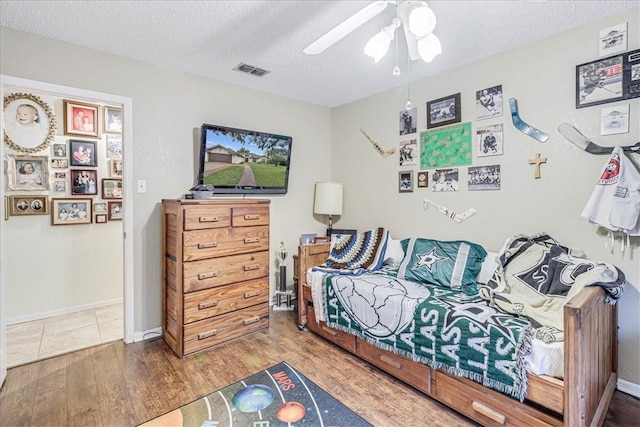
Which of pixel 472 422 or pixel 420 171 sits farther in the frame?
pixel 420 171

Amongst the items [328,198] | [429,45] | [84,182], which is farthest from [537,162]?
[84,182]

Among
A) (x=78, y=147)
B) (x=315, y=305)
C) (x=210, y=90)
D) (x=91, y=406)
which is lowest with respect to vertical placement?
(x=91, y=406)

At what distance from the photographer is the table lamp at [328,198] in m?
3.69

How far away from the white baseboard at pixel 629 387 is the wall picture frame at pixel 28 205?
196 inches

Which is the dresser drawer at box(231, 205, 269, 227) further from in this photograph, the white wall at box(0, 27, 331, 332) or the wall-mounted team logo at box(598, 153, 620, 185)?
the wall-mounted team logo at box(598, 153, 620, 185)

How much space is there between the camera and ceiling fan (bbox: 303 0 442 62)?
55.9 inches

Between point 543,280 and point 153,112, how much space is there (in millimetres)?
3148

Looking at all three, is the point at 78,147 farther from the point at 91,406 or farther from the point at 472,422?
the point at 472,422

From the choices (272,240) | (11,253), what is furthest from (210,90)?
(11,253)

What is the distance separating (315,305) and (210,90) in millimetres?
2220

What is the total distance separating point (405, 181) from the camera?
3.22 metres

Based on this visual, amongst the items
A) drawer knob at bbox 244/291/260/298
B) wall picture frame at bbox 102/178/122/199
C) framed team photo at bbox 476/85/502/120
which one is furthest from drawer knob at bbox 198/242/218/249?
framed team photo at bbox 476/85/502/120

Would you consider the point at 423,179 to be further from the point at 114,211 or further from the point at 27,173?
the point at 27,173

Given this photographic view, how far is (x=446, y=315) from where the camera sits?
1.85 metres
